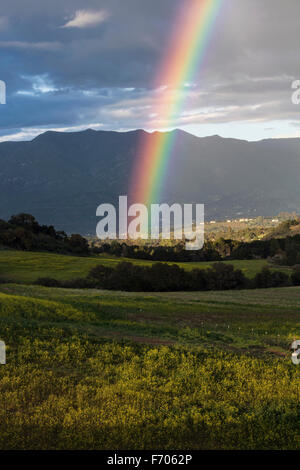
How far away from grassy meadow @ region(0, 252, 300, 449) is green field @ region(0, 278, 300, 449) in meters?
0.03

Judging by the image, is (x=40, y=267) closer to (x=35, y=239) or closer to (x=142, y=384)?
(x=35, y=239)

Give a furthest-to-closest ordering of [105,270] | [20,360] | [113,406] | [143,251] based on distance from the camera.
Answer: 1. [143,251]
2. [105,270]
3. [20,360]
4. [113,406]

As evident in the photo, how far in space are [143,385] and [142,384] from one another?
8 cm

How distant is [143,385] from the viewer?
15438 millimetres

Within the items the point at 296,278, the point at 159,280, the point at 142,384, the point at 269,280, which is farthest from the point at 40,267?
the point at 142,384

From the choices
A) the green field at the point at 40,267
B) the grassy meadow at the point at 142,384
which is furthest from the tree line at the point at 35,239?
the grassy meadow at the point at 142,384

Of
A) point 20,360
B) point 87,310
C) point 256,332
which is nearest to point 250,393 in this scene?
point 20,360

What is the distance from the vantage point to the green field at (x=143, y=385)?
11953mm

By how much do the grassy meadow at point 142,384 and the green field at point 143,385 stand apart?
0.03 m

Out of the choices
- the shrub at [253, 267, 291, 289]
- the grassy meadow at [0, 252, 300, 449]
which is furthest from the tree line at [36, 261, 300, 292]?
the grassy meadow at [0, 252, 300, 449]

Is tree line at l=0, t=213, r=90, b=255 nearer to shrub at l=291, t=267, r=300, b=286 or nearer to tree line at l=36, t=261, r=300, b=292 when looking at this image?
tree line at l=36, t=261, r=300, b=292

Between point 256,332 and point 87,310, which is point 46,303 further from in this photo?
point 256,332

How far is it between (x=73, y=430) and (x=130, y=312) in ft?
64.3

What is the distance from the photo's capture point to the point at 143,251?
413ft
